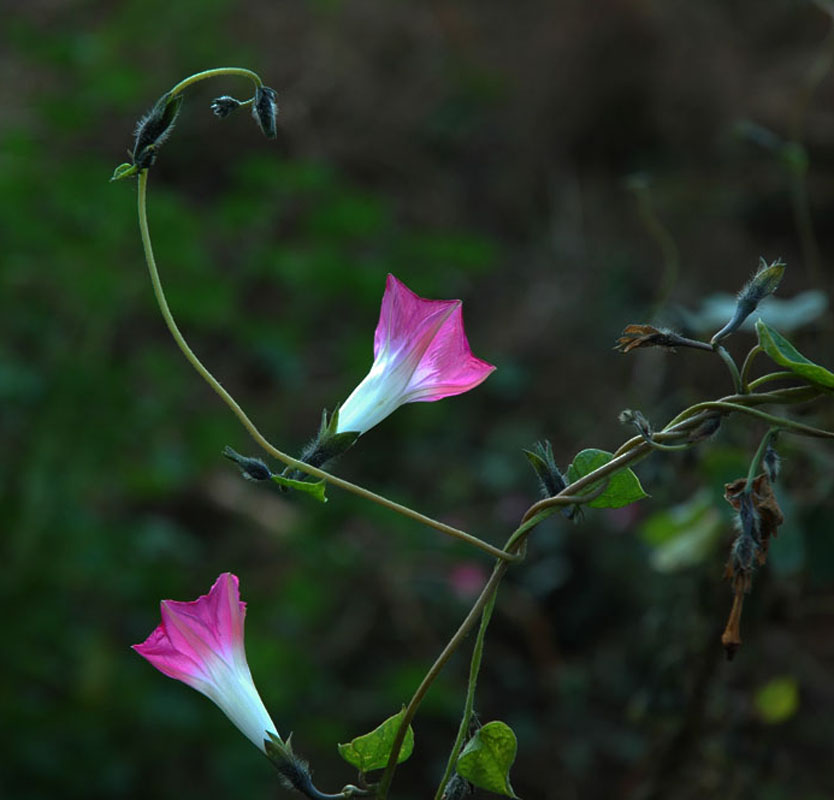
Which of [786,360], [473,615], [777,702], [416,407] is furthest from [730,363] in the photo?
[416,407]

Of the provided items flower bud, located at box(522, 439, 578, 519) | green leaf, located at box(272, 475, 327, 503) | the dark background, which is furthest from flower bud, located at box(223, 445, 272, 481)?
the dark background

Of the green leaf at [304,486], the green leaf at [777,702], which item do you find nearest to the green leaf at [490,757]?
the green leaf at [304,486]

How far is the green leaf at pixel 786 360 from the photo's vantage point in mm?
430

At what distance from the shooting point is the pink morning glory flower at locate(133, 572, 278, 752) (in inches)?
19.4

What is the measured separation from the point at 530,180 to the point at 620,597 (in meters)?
2.04

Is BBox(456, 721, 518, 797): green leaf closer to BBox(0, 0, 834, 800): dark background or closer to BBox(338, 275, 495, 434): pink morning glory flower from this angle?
BBox(338, 275, 495, 434): pink morning glory flower

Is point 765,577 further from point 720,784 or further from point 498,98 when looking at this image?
point 498,98

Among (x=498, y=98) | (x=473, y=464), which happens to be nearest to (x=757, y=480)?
(x=473, y=464)

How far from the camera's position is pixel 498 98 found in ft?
13.9

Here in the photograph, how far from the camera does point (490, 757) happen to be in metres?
0.45

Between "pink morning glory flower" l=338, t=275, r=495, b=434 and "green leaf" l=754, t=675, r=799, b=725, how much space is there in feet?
2.26

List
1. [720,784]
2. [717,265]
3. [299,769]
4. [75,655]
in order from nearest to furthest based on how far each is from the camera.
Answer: [299,769]
[720,784]
[75,655]
[717,265]

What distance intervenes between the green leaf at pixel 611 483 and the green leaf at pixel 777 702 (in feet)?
2.25

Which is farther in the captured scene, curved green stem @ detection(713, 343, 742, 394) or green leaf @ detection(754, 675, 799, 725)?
green leaf @ detection(754, 675, 799, 725)
